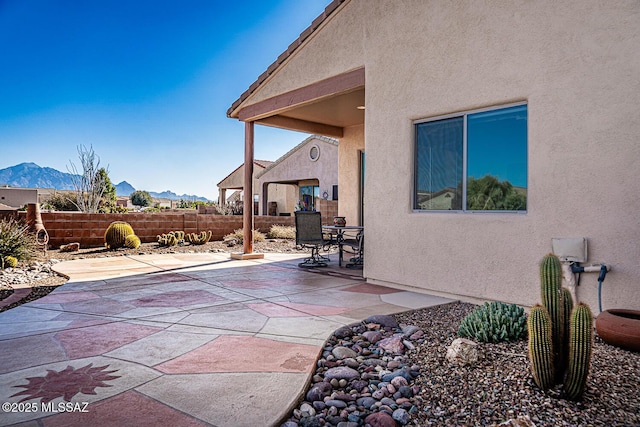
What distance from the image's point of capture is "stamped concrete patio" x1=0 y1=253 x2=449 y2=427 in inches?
87.7

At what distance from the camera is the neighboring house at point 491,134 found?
388 cm

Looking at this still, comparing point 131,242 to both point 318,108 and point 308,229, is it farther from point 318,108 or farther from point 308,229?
point 318,108

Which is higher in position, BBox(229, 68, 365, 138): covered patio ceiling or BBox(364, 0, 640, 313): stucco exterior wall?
BBox(229, 68, 365, 138): covered patio ceiling

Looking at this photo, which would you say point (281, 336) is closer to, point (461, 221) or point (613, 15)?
point (461, 221)

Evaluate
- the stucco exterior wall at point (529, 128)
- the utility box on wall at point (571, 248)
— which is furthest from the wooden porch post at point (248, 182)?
the utility box on wall at point (571, 248)

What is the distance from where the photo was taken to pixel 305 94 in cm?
748

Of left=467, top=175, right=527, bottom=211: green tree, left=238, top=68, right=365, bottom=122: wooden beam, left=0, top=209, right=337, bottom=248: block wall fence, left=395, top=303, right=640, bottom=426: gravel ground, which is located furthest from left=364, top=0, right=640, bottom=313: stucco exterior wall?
left=0, top=209, right=337, bottom=248: block wall fence

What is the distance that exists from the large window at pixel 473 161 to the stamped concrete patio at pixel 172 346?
1394 millimetres

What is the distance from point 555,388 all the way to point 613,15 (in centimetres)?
363

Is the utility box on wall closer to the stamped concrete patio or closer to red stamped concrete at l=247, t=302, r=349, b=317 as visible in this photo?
the stamped concrete patio

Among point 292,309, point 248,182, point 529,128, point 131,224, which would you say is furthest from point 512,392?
point 131,224

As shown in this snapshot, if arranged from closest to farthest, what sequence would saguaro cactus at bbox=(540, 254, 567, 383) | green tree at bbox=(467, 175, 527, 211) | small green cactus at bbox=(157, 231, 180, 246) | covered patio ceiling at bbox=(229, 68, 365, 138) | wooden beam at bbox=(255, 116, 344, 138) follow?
saguaro cactus at bbox=(540, 254, 567, 383)
green tree at bbox=(467, 175, 527, 211)
covered patio ceiling at bbox=(229, 68, 365, 138)
wooden beam at bbox=(255, 116, 344, 138)
small green cactus at bbox=(157, 231, 180, 246)

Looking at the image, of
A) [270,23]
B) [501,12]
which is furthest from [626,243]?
[270,23]

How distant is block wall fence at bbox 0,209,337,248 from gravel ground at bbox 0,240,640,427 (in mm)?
10226
